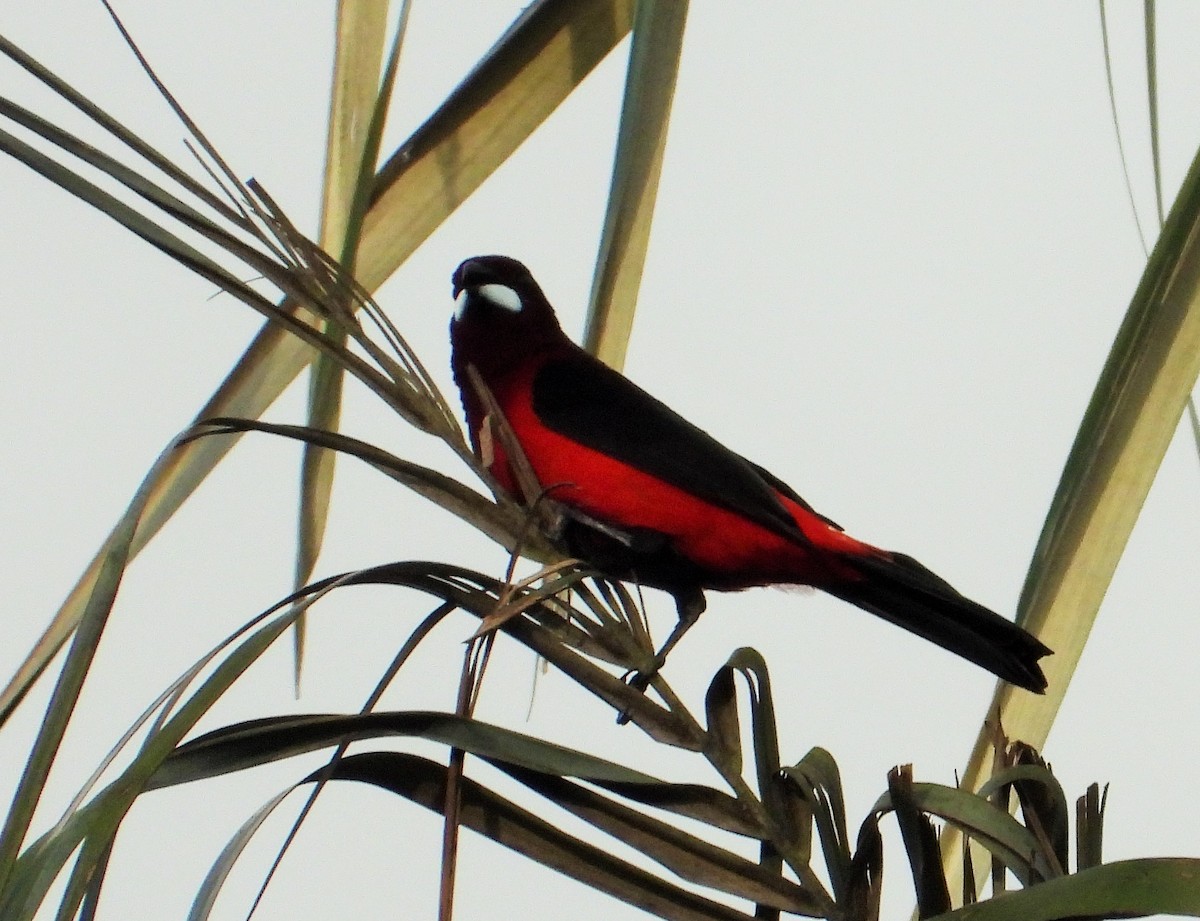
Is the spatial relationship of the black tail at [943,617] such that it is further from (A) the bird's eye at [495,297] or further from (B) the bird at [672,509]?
(A) the bird's eye at [495,297]

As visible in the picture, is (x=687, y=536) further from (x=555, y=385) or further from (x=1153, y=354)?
(x=1153, y=354)

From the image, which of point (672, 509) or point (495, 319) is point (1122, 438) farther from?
point (495, 319)

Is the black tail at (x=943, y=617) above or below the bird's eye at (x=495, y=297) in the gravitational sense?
below

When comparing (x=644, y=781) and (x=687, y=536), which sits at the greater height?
(x=687, y=536)

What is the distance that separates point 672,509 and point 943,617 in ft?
0.97

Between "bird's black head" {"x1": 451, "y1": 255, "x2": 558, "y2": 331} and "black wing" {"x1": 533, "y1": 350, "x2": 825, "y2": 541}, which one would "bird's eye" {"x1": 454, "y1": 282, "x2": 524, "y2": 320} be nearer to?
"bird's black head" {"x1": 451, "y1": 255, "x2": 558, "y2": 331}

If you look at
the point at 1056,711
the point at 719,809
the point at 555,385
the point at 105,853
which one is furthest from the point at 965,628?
the point at 105,853

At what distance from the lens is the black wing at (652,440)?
1.27 meters

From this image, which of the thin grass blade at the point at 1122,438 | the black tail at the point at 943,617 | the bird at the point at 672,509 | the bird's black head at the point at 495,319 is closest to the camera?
the thin grass blade at the point at 1122,438

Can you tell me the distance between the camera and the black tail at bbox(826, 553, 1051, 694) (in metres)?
0.94

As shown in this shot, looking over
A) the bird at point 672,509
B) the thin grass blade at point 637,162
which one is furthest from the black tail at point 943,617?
the thin grass blade at point 637,162

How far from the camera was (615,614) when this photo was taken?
769 millimetres

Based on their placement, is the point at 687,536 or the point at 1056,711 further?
the point at 687,536

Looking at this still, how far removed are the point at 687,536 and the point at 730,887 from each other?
0.63 m
